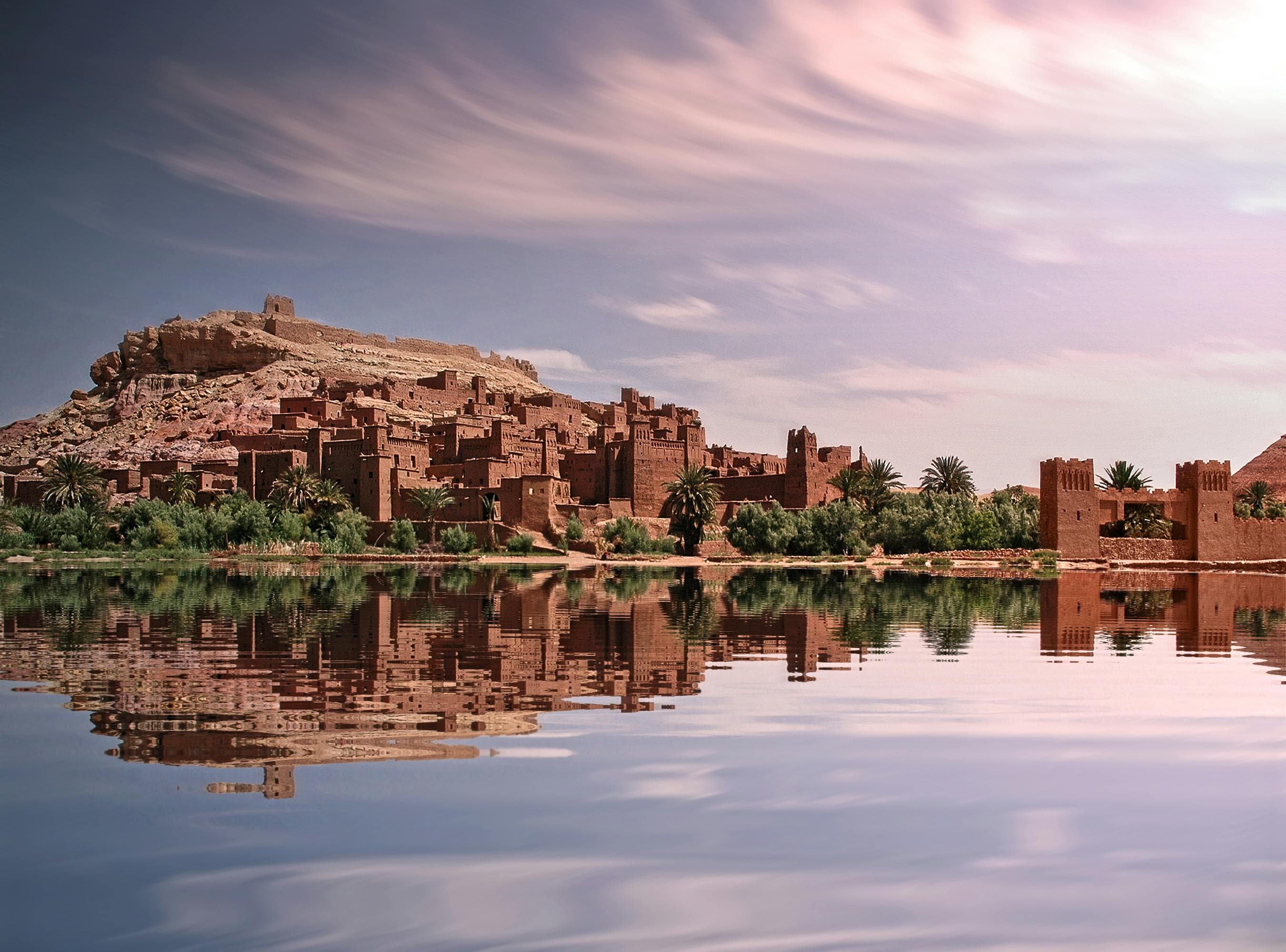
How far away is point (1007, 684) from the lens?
11.1 metres

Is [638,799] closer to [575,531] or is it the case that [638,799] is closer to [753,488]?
[575,531]

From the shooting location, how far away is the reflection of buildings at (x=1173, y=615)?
14859mm

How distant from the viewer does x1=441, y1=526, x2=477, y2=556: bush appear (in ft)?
165

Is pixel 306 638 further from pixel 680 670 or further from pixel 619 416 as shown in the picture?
pixel 619 416

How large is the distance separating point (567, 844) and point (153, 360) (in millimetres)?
92057

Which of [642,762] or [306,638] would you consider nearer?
[642,762]

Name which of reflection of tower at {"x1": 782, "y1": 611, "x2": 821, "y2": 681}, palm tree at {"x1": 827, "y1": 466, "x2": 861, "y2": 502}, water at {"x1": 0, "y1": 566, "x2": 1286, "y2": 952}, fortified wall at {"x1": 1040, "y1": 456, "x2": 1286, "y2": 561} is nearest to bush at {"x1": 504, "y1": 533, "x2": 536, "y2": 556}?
palm tree at {"x1": 827, "y1": 466, "x2": 861, "y2": 502}

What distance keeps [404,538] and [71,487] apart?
1918 cm

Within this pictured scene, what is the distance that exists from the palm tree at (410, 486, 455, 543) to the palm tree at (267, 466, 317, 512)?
4.78 m

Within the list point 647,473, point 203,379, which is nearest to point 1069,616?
point 647,473

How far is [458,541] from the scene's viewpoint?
5066 cm

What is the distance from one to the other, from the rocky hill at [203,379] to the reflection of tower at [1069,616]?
52583 mm

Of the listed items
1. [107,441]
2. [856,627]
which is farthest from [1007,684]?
[107,441]

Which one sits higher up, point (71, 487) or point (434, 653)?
point (71, 487)
